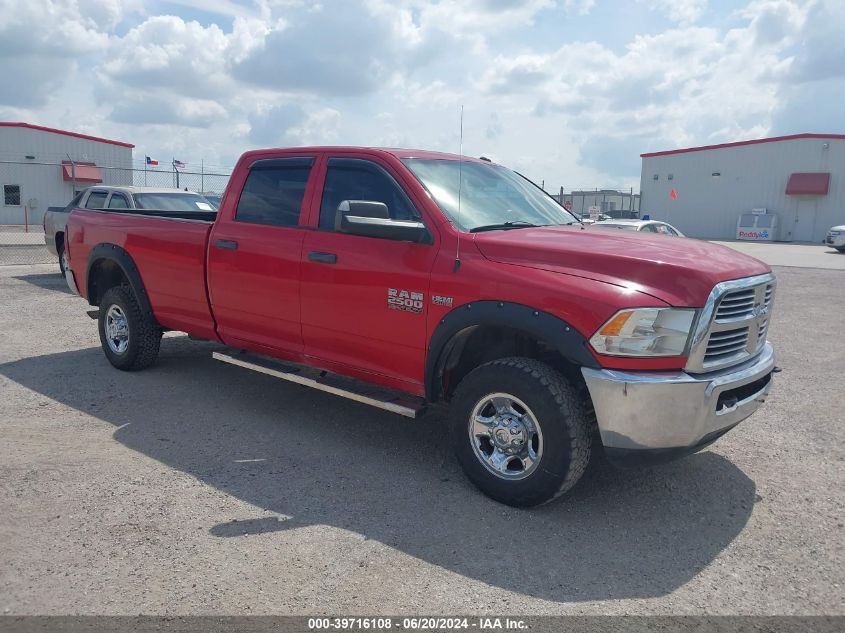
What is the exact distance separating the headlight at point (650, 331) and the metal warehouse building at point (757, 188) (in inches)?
1518

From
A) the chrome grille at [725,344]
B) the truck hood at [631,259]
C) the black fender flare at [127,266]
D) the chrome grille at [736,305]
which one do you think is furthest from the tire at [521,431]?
the black fender flare at [127,266]

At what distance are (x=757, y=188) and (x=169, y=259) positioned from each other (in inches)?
1652

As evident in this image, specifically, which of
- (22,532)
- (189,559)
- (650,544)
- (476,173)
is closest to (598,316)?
(650,544)

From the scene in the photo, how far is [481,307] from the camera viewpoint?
3.96 m

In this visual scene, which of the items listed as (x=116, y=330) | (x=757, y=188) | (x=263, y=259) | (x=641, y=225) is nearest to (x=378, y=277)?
(x=263, y=259)

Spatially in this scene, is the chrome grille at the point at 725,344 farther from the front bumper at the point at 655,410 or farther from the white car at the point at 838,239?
the white car at the point at 838,239

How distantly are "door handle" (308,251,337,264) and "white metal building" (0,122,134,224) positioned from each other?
29671 mm

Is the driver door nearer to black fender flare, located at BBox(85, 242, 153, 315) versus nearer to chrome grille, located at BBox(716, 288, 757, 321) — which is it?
chrome grille, located at BBox(716, 288, 757, 321)

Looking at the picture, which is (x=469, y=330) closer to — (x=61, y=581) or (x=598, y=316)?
(x=598, y=316)

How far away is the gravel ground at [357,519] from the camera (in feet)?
10.2

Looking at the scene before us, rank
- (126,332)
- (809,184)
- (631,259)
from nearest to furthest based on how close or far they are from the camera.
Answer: (631,259) → (126,332) → (809,184)

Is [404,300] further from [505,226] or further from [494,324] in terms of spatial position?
[505,226]

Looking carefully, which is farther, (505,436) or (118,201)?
(118,201)

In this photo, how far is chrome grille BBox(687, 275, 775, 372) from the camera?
3.56 meters
